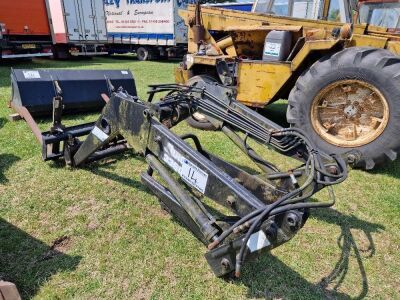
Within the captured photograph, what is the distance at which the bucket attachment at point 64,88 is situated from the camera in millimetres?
4785

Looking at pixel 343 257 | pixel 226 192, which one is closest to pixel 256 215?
pixel 226 192

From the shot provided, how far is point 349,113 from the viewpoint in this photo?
13.0 ft

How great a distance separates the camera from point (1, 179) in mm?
3381

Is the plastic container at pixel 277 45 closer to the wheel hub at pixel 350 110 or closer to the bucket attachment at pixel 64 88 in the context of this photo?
the wheel hub at pixel 350 110

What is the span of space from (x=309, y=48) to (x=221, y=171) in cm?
296

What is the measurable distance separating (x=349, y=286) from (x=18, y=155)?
3809mm

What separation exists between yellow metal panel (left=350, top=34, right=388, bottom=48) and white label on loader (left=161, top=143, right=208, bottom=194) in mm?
3408

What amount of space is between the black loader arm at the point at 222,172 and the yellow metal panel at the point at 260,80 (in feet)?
6.46

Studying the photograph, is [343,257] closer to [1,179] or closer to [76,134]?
[76,134]

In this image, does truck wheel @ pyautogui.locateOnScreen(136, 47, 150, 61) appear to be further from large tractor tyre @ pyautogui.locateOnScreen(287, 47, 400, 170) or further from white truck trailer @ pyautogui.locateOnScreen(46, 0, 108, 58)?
→ large tractor tyre @ pyautogui.locateOnScreen(287, 47, 400, 170)

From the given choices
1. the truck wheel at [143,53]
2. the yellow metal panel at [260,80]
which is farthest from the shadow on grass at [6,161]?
the truck wheel at [143,53]

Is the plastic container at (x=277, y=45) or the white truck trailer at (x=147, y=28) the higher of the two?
the plastic container at (x=277, y=45)

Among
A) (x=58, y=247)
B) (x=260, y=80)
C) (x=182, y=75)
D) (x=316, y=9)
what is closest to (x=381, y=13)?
(x=316, y=9)

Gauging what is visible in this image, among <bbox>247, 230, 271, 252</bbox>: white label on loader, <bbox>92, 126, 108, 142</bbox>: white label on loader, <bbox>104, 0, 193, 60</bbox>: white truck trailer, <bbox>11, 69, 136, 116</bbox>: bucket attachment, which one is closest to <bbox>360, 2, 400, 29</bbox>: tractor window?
<bbox>11, 69, 136, 116</bbox>: bucket attachment
